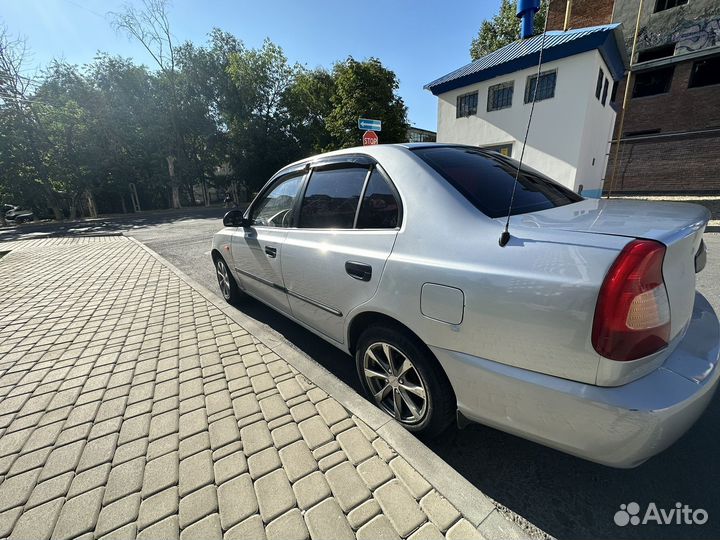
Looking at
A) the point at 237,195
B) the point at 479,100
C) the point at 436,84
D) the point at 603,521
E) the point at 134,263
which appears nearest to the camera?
the point at 603,521

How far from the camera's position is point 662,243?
1.15 meters

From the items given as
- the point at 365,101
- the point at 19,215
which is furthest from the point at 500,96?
the point at 19,215

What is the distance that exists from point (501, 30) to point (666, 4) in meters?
11.7

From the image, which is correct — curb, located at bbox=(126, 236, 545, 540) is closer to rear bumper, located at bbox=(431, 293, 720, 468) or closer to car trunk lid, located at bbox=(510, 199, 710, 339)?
rear bumper, located at bbox=(431, 293, 720, 468)

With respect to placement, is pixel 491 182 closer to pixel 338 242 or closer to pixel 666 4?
pixel 338 242

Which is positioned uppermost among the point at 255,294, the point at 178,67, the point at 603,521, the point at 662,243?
the point at 178,67

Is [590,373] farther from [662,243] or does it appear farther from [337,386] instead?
[337,386]

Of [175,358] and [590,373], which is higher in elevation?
[590,373]

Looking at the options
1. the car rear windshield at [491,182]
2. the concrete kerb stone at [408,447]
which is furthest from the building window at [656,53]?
the concrete kerb stone at [408,447]

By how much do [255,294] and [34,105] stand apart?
27635mm

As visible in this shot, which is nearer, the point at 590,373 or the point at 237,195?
the point at 590,373

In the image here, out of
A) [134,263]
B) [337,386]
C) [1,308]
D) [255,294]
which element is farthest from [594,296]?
[134,263]

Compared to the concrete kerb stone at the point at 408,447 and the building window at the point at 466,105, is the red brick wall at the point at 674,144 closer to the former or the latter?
the building window at the point at 466,105

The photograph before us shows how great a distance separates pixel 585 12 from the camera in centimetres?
2064
